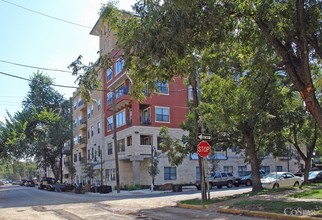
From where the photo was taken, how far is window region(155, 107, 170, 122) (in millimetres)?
44844

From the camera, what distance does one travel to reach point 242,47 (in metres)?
16.6

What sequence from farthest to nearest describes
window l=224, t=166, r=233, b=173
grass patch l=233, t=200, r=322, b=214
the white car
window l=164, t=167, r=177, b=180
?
window l=224, t=166, r=233, b=173, window l=164, t=167, r=177, b=180, the white car, grass patch l=233, t=200, r=322, b=214

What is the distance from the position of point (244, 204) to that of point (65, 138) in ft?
161

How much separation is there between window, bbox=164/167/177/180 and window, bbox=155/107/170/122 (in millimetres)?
5681

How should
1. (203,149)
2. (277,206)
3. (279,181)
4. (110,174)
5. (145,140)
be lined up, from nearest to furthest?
(277,206), (203,149), (279,181), (145,140), (110,174)

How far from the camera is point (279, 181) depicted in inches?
1168

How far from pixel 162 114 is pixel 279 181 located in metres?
18.6

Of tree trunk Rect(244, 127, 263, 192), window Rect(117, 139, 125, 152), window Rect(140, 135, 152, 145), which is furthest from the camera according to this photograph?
window Rect(117, 139, 125, 152)

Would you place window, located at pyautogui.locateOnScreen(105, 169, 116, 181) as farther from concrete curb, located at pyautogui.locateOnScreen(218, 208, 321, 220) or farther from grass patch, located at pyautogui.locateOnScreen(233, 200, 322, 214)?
grass patch, located at pyautogui.locateOnScreen(233, 200, 322, 214)

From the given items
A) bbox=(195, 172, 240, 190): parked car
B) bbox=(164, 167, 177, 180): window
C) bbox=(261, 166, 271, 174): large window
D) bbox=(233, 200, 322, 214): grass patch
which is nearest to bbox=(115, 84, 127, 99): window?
bbox=(164, 167, 177, 180): window

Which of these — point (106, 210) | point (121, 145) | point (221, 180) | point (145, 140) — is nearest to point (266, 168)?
point (221, 180)

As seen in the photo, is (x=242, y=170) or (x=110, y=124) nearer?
(x=110, y=124)

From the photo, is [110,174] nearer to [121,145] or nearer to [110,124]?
[121,145]

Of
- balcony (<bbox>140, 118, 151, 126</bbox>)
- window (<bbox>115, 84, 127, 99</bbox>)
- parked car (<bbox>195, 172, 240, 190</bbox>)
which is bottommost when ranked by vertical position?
parked car (<bbox>195, 172, 240, 190</bbox>)
